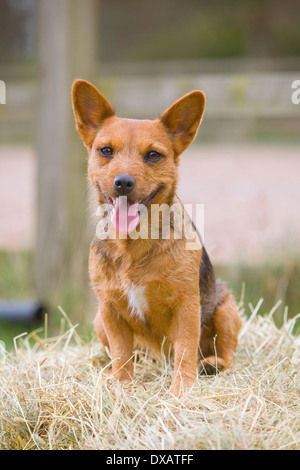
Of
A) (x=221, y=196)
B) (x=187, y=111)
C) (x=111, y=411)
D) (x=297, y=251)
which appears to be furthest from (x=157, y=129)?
(x=221, y=196)

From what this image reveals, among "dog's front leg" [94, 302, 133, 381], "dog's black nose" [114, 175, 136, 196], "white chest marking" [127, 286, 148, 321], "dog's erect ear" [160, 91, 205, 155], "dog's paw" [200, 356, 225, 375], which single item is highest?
"dog's erect ear" [160, 91, 205, 155]

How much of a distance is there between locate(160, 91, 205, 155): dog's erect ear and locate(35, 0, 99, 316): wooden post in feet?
8.80

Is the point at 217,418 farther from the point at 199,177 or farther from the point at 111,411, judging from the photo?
the point at 199,177

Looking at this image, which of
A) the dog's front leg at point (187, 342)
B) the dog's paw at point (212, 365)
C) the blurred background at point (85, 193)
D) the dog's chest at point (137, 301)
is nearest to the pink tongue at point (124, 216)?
the dog's chest at point (137, 301)

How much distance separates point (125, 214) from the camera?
8.77 feet

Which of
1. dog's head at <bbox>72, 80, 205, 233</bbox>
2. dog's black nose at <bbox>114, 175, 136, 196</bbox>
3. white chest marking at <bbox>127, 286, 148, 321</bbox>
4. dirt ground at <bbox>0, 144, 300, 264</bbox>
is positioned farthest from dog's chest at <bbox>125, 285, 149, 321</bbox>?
dirt ground at <bbox>0, 144, 300, 264</bbox>

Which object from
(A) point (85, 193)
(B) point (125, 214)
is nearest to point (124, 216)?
(B) point (125, 214)

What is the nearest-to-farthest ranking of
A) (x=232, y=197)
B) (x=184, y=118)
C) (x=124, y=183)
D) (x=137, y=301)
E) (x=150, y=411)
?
(x=124, y=183) → (x=150, y=411) → (x=184, y=118) → (x=137, y=301) → (x=232, y=197)

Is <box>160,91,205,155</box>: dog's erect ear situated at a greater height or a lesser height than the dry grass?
greater

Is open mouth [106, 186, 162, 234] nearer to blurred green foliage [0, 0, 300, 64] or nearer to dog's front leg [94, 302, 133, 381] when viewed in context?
dog's front leg [94, 302, 133, 381]

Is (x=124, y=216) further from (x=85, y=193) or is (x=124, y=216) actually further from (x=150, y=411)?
(x=85, y=193)

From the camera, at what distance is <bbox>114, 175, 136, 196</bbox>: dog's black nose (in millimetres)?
2625

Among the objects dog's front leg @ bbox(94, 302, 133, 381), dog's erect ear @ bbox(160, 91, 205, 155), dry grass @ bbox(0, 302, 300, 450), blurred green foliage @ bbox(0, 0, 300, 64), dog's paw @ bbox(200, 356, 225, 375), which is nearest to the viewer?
dry grass @ bbox(0, 302, 300, 450)

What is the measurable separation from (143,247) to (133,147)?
0.47 meters
